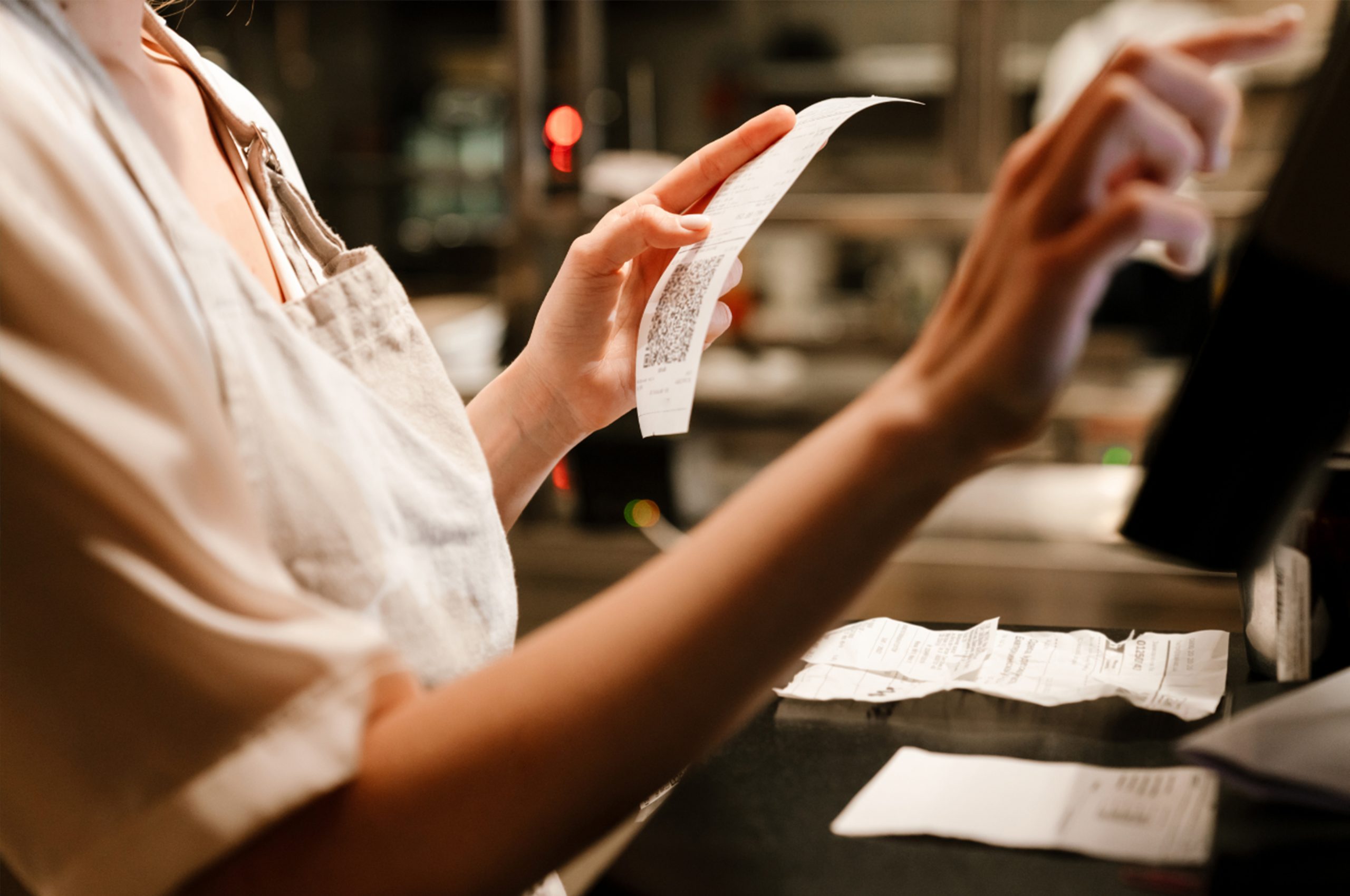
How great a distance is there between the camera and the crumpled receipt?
804mm

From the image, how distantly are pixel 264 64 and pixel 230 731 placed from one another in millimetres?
4379

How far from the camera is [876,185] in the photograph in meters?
4.01

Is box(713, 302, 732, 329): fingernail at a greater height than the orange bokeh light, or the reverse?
box(713, 302, 732, 329): fingernail

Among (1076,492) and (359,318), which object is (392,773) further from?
(1076,492)

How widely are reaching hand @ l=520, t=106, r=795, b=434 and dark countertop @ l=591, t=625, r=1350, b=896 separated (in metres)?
0.33

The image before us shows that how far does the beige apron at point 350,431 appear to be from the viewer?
607mm

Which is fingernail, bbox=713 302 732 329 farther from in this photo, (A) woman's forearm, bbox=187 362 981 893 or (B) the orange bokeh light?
(B) the orange bokeh light

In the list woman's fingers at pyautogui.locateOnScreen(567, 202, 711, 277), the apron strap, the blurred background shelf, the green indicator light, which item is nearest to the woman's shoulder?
the apron strap

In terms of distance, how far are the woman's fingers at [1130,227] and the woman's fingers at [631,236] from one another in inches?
16.3

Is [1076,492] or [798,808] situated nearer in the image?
[798,808]

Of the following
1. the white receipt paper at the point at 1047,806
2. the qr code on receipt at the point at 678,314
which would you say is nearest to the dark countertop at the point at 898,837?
the white receipt paper at the point at 1047,806

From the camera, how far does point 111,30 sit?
79cm

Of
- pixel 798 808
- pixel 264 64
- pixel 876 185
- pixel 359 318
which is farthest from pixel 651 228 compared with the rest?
pixel 264 64

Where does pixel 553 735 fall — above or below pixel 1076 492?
above
